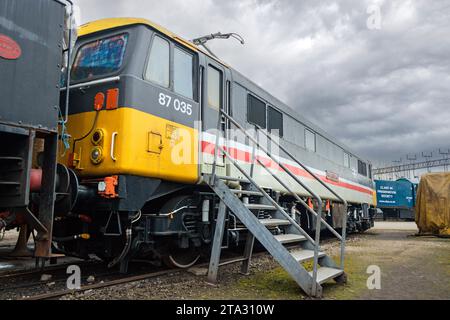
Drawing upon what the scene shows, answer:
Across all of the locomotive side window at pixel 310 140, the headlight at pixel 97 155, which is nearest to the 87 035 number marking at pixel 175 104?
the headlight at pixel 97 155

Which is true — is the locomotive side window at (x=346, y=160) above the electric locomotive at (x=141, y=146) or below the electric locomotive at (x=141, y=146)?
above

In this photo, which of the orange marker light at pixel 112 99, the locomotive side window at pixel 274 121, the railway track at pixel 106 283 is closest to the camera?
the railway track at pixel 106 283

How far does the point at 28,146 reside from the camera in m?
4.05

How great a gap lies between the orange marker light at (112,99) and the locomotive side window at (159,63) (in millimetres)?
513

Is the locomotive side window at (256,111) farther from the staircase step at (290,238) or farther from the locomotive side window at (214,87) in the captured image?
the staircase step at (290,238)

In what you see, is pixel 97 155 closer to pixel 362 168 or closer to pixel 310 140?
pixel 310 140

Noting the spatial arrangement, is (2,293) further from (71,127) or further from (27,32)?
(27,32)

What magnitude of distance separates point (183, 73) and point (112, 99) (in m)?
1.33

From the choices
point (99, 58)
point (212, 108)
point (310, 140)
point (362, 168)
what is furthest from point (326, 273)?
point (362, 168)

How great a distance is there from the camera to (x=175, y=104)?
5980mm

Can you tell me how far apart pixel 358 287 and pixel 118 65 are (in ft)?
14.9

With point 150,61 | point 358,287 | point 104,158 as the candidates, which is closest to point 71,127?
point 104,158

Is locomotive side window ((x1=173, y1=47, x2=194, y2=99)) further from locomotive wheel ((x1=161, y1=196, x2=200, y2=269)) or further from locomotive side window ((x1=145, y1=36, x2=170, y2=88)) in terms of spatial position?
locomotive wheel ((x1=161, y1=196, x2=200, y2=269))

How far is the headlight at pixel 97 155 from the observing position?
521 centimetres
